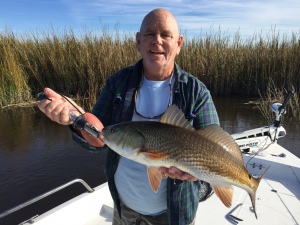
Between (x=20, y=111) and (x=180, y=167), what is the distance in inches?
396

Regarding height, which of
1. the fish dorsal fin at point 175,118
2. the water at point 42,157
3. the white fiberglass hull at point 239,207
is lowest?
the water at point 42,157

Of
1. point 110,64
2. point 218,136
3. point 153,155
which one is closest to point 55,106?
point 153,155

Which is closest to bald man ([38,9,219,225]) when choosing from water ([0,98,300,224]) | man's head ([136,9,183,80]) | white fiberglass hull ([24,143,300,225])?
man's head ([136,9,183,80])

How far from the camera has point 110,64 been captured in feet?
35.9

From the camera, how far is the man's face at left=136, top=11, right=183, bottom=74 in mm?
2023

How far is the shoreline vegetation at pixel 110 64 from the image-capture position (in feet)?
35.9

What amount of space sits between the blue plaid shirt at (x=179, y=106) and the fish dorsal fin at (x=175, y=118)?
0.21 metres

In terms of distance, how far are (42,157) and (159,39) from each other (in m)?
5.79

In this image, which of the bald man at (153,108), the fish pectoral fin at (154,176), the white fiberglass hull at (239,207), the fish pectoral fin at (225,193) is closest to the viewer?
the fish pectoral fin at (154,176)

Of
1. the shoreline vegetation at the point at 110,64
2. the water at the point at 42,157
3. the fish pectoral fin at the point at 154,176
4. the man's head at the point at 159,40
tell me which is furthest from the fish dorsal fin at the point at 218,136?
the shoreline vegetation at the point at 110,64

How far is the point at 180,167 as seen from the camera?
1.73 meters

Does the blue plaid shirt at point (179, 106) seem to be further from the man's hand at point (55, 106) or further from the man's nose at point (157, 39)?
the man's hand at point (55, 106)

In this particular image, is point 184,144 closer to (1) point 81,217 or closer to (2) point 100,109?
(2) point 100,109

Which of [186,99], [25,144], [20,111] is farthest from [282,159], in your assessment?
[20,111]
